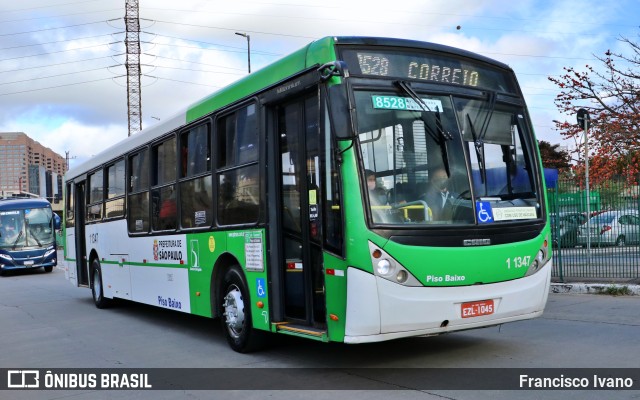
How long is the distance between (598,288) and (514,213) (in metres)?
6.71

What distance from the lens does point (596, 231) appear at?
41.8 ft

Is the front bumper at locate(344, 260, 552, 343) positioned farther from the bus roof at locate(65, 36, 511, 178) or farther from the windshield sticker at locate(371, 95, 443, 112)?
the bus roof at locate(65, 36, 511, 178)

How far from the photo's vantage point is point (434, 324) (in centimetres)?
621

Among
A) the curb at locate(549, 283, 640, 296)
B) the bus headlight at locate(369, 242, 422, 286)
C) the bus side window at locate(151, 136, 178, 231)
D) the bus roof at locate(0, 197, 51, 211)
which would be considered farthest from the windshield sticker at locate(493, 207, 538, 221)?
the bus roof at locate(0, 197, 51, 211)

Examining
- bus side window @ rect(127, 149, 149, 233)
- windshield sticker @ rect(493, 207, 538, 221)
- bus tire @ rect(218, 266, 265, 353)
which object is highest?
bus side window @ rect(127, 149, 149, 233)

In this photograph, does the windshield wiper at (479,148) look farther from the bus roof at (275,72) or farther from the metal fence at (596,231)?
the metal fence at (596,231)

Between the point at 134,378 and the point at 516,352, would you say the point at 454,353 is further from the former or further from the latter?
the point at 134,378

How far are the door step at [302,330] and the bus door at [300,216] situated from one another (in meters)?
0.02

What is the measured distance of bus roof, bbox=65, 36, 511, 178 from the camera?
653 centimetres

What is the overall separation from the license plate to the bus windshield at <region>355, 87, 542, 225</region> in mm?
779

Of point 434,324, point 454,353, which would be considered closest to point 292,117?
point 434,324

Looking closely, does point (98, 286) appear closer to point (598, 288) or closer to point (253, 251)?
point (253, 251)

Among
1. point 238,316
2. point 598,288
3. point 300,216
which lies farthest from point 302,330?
point 598,288

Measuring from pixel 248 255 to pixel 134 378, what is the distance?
1.84 metres
